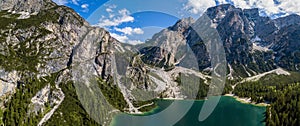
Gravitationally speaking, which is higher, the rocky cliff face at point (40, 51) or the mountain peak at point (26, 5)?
the mountain peak at point (26, 5)

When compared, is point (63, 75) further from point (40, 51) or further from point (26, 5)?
point (26, 5)

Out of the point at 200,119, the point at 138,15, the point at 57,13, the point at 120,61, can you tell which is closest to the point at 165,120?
the point at 200,119

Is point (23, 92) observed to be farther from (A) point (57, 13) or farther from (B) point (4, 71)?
(A) point (57, 13)

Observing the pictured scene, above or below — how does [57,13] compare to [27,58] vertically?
above

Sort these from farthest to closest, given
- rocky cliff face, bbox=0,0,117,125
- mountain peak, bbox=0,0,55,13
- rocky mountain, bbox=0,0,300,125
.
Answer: mountain peak, bbox=0,0,55,13 < rocky cliff face, bbox=0,0,117,125 < rocky mountain, bbox=0,0,300,125

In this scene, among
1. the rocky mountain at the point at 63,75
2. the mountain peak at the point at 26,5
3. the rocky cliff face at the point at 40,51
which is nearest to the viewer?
the rocky mountain at the point at 63,75

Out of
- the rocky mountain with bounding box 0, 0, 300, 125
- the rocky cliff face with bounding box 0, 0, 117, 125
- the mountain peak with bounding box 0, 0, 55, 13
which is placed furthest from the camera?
the mountain peak with bounding box 0, 0, 55, 13

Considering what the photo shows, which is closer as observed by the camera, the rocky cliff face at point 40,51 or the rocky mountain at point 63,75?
the rocky mountain at point 63,75

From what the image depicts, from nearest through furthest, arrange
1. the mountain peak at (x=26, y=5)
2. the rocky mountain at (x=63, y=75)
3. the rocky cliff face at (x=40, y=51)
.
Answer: the rocky mountain at (x=63, y=75), the rocky cliff face at (x=40, y=51), the mountain peak at (x=26, y=5)

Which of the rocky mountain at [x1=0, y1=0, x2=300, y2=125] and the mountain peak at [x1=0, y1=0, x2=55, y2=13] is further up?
the mountain peak at [x1=0, y1=0, x2=55, y2=13]

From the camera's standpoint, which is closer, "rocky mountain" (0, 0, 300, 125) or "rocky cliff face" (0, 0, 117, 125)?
"rocky mountain" (0, 0, 300, 125)

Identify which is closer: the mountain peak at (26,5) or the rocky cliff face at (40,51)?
the rocky cliff face at (40,51)
